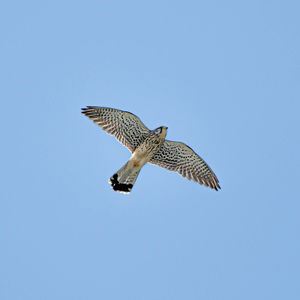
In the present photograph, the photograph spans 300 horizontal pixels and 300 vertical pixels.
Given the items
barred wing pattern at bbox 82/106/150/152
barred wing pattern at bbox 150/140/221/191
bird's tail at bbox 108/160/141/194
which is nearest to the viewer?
bird's tail at bbox 108/160/141/194

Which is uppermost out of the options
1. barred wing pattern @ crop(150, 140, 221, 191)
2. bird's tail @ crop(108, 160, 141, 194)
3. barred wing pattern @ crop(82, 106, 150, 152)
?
barred wing pattern @ crop(150, 140, 221, 191)

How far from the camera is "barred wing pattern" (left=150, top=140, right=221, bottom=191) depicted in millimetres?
17578

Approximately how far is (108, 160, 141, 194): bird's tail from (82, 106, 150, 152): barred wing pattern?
641 mm

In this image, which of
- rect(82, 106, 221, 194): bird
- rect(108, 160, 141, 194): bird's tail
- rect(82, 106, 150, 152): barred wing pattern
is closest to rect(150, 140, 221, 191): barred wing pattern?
rect(82, 106, 221, 194): bird

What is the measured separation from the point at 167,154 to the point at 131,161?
1.33 meters

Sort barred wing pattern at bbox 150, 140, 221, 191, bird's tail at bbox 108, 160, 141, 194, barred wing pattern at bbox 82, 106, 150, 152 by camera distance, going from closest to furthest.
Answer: bird's tail at bbox 108, 160, 141, 194
barred wing pattern at bbox 82, 106, 150, 152
barred wing pattern at bbox 150, 140, 221, 191

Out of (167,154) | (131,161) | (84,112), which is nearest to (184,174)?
(167,154)

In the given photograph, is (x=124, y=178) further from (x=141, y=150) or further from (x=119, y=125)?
(x=119, y=125)

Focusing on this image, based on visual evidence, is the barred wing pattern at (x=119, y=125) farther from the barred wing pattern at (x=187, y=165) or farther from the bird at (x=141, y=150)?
the barred wing pattern at (x=187, y=165)

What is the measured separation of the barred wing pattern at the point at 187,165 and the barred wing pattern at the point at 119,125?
2.73ft

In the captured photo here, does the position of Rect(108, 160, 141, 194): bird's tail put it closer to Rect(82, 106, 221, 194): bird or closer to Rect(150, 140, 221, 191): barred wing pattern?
Rect(82, 106, 221, 194): bird

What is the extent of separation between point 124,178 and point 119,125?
1.51 m

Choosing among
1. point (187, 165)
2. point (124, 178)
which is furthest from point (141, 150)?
point (187, 165)

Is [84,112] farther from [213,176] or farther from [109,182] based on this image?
[213,176]
